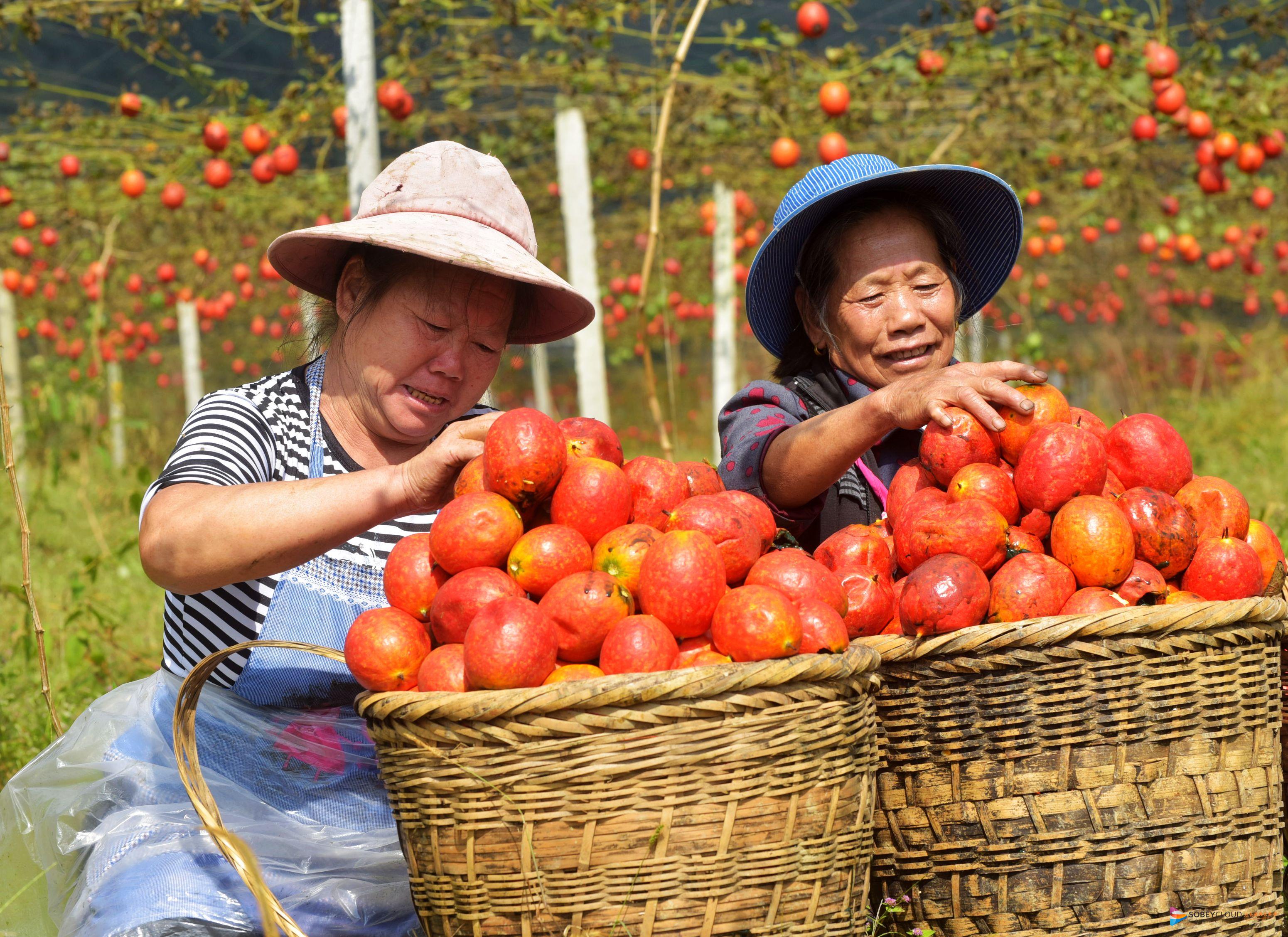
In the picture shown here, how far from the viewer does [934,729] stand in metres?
1.64

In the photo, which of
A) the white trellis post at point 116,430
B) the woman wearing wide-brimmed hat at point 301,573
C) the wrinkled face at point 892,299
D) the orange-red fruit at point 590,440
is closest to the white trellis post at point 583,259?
the wrinkled face at point 892,299

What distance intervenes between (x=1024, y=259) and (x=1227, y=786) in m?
10.5

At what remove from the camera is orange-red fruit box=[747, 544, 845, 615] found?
158 centimetres

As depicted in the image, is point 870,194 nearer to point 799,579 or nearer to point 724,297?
point 799,579

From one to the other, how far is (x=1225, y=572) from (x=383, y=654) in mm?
1279

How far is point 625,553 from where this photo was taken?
1615 mm

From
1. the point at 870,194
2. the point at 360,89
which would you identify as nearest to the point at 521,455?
the point at 870,194

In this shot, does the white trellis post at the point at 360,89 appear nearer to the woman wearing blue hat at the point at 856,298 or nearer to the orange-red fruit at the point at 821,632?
the woman wearing blue hat at the point at 856,298

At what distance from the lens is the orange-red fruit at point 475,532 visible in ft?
5.14

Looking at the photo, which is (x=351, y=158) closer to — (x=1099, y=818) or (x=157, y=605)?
(x=157, y=605)

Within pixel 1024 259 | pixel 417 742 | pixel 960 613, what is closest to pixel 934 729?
pixel 960 613

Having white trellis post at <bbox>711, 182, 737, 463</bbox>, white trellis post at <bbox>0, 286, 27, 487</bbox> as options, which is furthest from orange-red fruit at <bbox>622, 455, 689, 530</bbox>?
white trellis post at <bbox>0, 286, 27, 487</bbox>

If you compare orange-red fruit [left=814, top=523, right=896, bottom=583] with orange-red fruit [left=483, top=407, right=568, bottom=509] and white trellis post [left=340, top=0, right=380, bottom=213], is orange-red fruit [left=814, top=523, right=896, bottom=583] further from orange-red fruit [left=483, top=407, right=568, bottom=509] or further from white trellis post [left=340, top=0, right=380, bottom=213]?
white trellis post [left=340, top=0, right=380, bottom=213]

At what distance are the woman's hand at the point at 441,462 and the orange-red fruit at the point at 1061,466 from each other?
85cm
